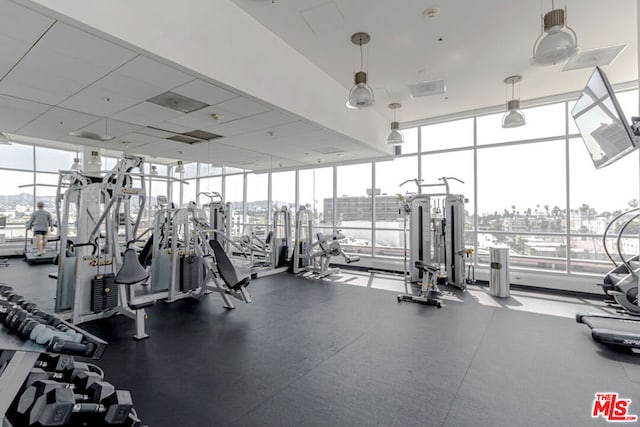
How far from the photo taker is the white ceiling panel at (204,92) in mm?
3600

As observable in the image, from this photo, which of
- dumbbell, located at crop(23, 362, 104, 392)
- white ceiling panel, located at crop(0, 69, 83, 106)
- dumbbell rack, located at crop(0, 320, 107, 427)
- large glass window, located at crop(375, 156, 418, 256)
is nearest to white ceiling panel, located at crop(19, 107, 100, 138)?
white ceiling panel, located at crop(0, 69, 83, 106)

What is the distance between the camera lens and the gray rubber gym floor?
219 cm

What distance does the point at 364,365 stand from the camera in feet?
9.37

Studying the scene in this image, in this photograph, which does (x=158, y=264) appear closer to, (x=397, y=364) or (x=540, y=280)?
(x=397, y=364)

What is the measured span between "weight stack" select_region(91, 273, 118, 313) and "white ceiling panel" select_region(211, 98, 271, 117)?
2.68m

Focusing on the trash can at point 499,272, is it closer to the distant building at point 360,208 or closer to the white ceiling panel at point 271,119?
the distant building at point 360,208

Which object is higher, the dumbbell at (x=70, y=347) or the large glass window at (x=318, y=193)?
the large glass window at (x=318, y=193)

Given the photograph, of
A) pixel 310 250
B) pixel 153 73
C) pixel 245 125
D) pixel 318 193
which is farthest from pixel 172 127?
pixel 318 193

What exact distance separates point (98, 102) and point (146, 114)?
0.63 meters

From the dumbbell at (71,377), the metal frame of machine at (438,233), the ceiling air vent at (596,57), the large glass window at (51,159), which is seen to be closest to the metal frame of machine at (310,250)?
the metal frame of machine at (438,233)

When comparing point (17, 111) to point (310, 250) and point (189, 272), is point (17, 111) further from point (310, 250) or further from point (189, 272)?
point (310, 250)

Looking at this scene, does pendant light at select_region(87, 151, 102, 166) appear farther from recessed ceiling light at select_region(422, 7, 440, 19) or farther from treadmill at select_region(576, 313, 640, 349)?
treadmill at select_region(576, 313, 640, 349)

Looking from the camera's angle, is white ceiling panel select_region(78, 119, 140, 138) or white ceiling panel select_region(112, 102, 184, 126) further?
white ceiling panel select_region(78, 119, 140, 138)

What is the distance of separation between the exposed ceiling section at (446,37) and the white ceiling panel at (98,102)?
198 centimetres
